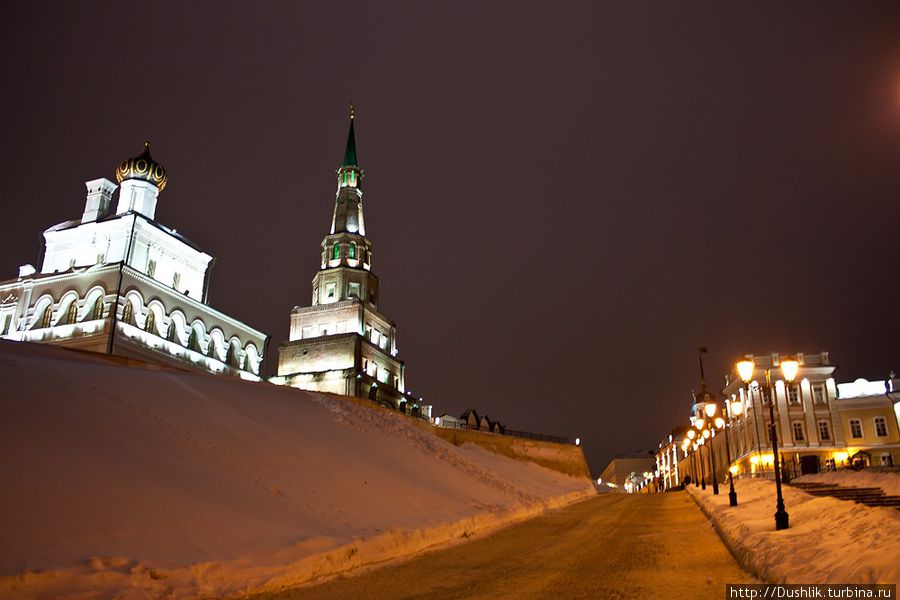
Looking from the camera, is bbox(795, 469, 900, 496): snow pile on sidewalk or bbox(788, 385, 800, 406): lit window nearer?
bbox(795, 469, 900, 496): snow pile on sidewalk

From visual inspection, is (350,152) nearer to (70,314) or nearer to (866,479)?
(70,314)

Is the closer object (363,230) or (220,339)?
(220,339)

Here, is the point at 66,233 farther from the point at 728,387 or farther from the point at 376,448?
the point at 728,387

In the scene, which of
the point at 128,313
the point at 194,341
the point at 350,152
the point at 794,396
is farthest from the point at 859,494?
the point at 350,152

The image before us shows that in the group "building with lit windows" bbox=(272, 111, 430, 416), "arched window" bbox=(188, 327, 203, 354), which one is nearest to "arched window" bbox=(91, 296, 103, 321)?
"arched window" bbox=(188, 327, 203, 354)

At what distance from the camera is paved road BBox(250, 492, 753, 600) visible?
28.4 ft

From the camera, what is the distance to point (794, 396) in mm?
53188

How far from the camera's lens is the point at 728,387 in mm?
62250

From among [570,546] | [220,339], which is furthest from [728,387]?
[570,546]

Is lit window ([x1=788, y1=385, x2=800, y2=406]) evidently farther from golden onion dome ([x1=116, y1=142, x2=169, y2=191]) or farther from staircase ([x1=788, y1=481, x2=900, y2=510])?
golden onion dome ([x1=116, y1=142, x2=169, y2=191])

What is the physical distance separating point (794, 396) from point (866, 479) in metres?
32.2

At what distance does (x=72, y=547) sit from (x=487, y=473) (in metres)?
22.8

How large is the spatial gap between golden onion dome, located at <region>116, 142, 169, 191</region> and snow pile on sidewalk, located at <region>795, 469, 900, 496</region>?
5027 centimetres

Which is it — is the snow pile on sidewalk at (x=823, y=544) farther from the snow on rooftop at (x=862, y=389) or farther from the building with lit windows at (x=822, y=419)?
the snow on rooftop at (x=862, y=389)
